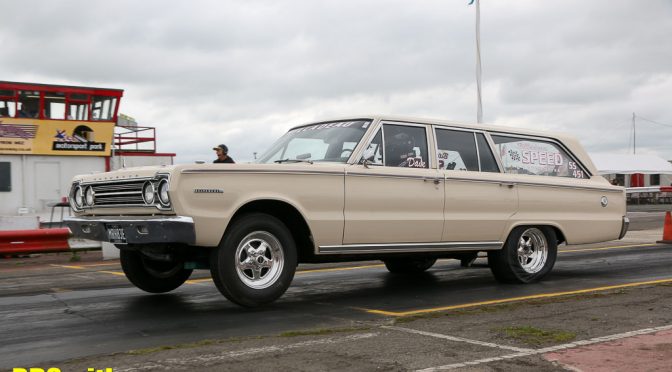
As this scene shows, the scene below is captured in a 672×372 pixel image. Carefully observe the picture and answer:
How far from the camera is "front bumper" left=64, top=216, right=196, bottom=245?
570cm

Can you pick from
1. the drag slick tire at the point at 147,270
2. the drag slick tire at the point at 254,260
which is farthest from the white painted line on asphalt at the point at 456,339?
the drag slick tire at the point at 147,270

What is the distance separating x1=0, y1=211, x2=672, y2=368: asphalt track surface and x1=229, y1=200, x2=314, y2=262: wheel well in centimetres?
58

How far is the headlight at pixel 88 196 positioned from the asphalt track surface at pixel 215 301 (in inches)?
40.3

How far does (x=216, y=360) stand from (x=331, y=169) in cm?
263

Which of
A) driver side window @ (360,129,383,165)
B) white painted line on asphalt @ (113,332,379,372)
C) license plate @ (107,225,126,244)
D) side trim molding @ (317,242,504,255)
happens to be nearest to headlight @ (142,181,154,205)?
license plate @ (107,225,126,244)

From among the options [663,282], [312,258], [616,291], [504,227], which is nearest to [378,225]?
[312,258]

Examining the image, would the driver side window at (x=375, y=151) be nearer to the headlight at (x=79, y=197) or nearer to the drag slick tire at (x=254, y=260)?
the drag slick tire at (x=254, y=260)

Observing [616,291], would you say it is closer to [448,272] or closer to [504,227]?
[504,227]

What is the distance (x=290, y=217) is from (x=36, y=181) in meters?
16.7

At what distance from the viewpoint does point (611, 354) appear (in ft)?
14.9

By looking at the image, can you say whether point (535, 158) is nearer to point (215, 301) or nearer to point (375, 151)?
point (375, 151)

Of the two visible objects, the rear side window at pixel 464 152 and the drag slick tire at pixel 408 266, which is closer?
the rear side window at pixel 464 152

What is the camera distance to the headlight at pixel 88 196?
6668 millimetres

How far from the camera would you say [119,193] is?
6.29 metres
